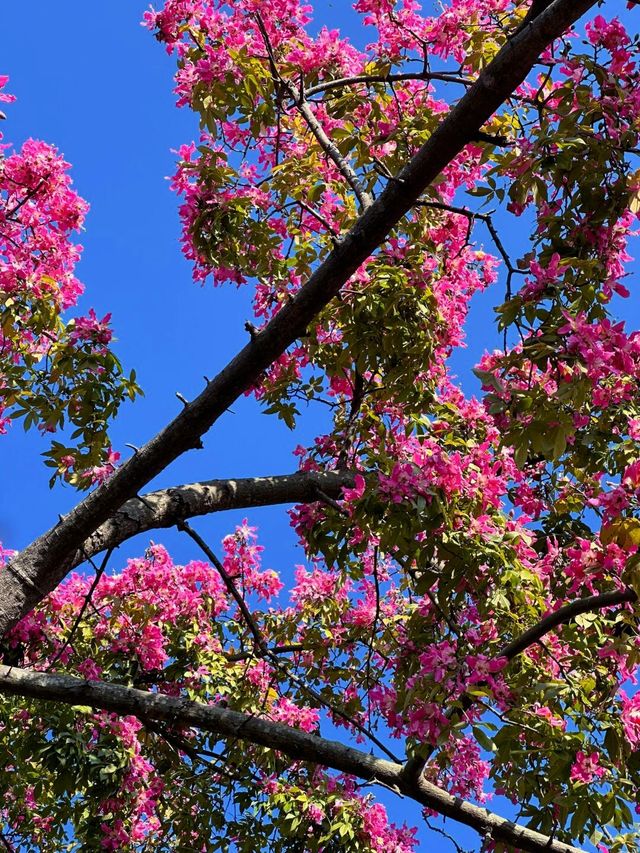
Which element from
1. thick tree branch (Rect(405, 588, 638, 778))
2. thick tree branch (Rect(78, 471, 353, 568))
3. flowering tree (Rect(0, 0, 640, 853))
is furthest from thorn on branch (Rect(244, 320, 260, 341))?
thick tree branch (Rect(405, 588, 638, 778))

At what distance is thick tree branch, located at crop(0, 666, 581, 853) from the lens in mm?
3822

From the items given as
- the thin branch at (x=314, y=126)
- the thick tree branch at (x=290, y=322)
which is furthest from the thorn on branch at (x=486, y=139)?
the thin branch at (x=314, y=126)

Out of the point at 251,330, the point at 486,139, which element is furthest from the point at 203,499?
the point at 486,139

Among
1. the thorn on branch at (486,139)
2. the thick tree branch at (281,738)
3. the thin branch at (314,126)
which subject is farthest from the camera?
the thin branch at (314,126)

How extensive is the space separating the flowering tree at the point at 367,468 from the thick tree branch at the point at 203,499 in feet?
0.06

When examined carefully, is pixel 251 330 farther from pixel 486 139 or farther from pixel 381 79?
pixel 381 79

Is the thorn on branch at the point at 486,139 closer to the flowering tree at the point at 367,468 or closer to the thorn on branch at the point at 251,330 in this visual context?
the flowering tree at the point at 367,468

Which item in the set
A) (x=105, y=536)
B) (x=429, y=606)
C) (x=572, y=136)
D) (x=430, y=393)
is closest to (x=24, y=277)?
(x=105, y=536)

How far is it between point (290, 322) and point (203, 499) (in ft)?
4.75

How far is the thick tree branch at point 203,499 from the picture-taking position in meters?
4.66

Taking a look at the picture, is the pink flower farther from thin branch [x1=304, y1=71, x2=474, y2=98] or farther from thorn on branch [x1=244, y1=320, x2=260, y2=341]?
thin branch [x1=304, y1=71, x2=474, y2=98]

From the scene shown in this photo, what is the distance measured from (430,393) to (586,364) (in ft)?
7.08

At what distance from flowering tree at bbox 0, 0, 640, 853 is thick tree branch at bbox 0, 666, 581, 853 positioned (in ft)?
0.06

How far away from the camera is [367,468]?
5.50m
